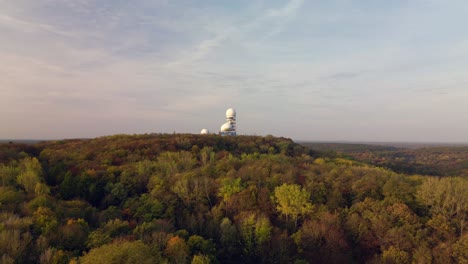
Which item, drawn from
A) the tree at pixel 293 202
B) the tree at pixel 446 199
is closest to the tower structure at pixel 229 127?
the tree at pixel 293 202

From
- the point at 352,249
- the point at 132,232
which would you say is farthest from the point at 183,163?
the point at 352,249

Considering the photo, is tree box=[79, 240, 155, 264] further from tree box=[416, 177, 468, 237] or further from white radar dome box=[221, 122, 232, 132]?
white radar dome box=[221, 122, 232, 132]

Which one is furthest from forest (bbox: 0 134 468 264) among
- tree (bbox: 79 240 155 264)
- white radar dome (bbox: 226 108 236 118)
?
white radar dome (bbox: 226 108 236 118)

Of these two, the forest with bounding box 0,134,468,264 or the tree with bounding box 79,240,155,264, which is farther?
the forest with bounding box 0,134,468,264

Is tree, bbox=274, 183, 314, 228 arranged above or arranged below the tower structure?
below

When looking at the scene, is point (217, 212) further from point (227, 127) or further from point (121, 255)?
point (227, 127)

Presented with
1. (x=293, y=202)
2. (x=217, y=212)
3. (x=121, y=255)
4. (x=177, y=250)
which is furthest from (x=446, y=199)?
(x=121, y=255)
